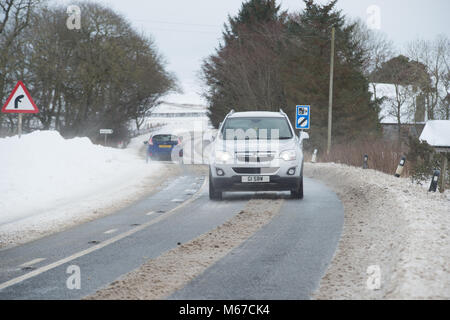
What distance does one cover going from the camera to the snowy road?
4.90 meters

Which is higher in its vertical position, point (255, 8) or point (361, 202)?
point (255, 8)

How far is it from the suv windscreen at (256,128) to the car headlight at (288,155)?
753mm

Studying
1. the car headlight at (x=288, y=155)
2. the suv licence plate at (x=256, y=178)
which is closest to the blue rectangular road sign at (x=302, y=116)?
the car headlight at (x=288, y=155)

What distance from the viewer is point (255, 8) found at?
52.2 meters

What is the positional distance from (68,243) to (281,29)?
4275cm

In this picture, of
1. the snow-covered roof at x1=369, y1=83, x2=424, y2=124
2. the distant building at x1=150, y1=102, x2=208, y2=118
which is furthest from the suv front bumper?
the distant building at x1=150, y1=102, x2=208, y2=118

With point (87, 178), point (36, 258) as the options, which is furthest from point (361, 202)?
point (87, 178)

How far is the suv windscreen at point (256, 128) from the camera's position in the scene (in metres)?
12.4

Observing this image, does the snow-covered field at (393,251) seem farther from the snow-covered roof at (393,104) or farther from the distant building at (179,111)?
the distant building at (179,111)

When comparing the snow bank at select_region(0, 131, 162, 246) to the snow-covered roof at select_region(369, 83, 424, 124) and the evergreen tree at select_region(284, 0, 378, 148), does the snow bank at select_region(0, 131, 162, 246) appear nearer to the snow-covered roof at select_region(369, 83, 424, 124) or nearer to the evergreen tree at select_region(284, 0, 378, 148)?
the evergreen tree at select_region(284, 0, 378, 148)

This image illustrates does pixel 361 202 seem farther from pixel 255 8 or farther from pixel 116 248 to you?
pixel 255 8

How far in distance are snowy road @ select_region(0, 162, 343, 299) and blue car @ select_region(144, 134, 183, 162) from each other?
19132mm

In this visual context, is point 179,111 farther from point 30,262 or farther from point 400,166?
point 30,262

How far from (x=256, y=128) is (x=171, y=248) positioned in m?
6.33
